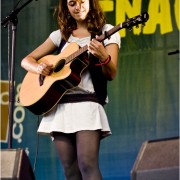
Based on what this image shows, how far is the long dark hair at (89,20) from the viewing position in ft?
9.03

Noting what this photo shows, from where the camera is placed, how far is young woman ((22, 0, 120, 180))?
255cm

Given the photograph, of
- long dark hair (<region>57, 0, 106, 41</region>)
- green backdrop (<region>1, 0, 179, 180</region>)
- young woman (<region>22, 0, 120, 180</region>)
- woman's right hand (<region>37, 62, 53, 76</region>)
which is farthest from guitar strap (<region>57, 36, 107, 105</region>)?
green backdrop (<region>1, 0, 179, 180</region>)

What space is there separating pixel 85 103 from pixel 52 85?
0.24 metres

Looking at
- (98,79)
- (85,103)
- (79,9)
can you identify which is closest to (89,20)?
(79,9)

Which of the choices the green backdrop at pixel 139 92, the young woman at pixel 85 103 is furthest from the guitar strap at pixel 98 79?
the green backdrop at pixel 139 92

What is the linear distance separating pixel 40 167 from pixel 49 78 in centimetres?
154

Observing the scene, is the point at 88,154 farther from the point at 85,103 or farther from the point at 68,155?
the point at 85,103

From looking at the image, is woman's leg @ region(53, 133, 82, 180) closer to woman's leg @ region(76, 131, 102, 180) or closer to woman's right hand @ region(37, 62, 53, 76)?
woman's leg @ region(76, 131, 102, 180)

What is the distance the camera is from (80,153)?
255cm

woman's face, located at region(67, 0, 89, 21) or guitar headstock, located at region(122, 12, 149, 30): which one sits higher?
woman's face, located at region(67, 0, 89, 21)

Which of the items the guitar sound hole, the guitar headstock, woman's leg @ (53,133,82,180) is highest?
the guitar headstock

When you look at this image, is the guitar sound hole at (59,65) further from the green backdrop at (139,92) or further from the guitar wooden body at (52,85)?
the green backdrop at (139,92)

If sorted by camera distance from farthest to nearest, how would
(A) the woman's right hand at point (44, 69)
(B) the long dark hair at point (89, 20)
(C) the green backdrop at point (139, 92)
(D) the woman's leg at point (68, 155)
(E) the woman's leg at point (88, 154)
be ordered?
(C) the green backdrop at point (139, 92) → (A) the woman's right hand at point (44, 69) → (B) the long dark hair at point (89, 20) → (D) the woman's leg at point (68, 155) → (E) the woman's leg at point (88, 154)

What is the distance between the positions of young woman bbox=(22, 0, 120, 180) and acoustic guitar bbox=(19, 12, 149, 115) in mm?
29
